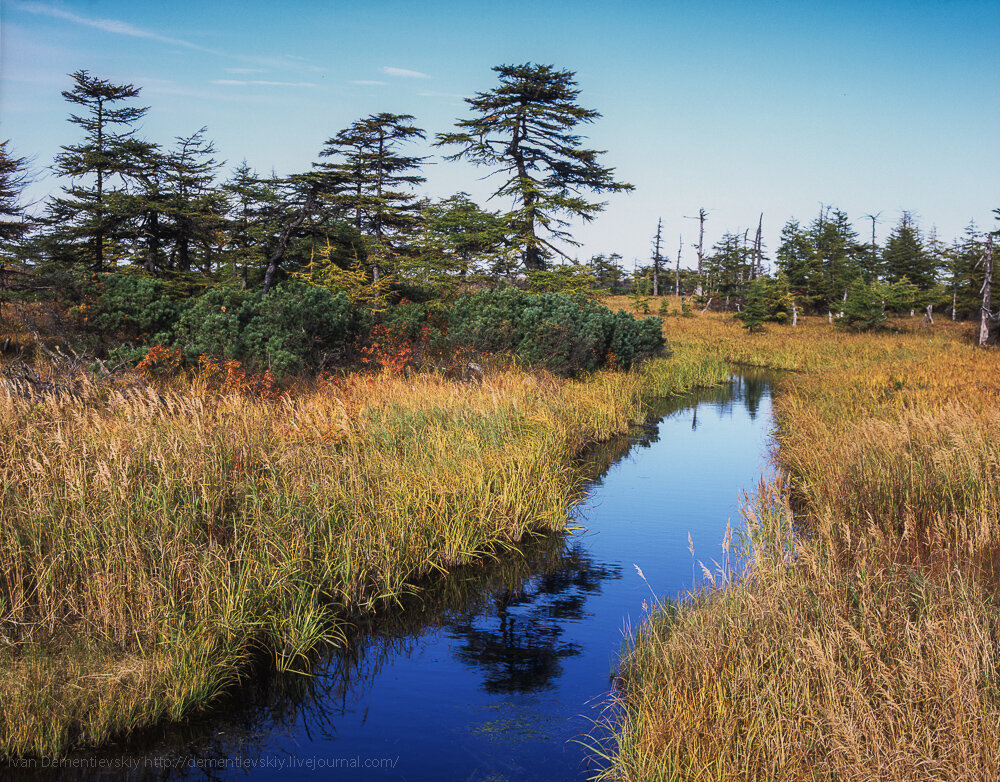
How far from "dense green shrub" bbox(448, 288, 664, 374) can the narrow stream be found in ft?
26.5

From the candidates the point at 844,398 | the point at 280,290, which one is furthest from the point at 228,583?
the point at 844,398

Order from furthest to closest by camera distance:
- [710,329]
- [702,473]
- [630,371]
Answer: [710,329], [630,371], [702,473]

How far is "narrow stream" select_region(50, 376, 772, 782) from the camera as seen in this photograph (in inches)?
181

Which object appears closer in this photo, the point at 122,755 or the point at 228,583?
the point at 122,755

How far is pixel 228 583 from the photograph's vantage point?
18.1 ft

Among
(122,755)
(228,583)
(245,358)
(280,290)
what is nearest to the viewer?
(122,755)

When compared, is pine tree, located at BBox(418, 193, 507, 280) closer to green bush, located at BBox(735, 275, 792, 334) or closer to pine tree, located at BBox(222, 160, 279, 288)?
pine tree, located at BBox(222, 160, 279, 288)

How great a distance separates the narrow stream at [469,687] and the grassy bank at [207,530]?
273mm

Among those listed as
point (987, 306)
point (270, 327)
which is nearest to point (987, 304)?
point (987, 306)

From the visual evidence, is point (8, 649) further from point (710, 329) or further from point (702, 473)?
→ point (710, 329)

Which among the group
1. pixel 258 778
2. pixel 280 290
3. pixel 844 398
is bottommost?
pixel 258 778

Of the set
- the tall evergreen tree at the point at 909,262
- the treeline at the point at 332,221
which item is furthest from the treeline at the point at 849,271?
the treeline at the point at 332,221

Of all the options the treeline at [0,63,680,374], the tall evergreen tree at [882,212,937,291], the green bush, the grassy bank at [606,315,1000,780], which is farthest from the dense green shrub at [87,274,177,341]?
the tall evergreen tree at [882,212,937,291]

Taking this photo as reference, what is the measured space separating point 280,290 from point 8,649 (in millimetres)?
10894
